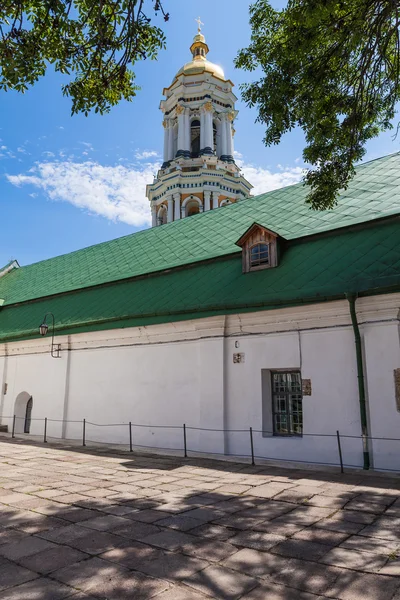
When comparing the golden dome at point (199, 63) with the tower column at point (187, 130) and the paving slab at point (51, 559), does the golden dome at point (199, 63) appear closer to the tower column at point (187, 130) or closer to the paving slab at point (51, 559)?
the tower column at point (187, 130)

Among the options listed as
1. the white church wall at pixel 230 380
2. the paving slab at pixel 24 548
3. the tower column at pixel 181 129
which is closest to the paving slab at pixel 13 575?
the paving slab at pixel 24 548

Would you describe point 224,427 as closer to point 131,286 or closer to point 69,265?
point 131,286

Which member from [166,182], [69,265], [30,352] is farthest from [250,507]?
[166,182]

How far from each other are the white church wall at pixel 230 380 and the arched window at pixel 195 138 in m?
22.5

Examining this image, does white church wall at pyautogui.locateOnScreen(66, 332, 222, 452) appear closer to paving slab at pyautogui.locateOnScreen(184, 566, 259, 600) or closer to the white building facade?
the white building facade

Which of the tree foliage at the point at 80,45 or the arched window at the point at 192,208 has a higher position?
the arched window at the point at 192,208

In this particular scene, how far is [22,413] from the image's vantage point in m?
18.6

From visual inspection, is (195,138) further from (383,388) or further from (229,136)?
(383,388)

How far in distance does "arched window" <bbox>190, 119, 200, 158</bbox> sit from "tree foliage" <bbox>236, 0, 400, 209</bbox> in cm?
2488

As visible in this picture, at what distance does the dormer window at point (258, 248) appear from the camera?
40.7 feet

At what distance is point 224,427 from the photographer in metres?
11.8

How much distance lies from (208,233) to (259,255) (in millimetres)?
4505

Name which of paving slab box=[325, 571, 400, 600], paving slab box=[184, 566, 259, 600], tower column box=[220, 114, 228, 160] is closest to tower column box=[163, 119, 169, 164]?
tower column box=[220, 114, 228, 160]

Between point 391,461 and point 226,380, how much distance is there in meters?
4.60
